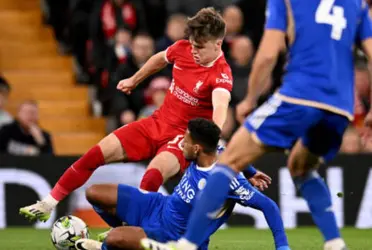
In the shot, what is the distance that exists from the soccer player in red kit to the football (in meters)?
0.21

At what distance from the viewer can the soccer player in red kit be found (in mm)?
8258

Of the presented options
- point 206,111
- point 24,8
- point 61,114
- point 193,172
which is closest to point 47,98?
point 61,114

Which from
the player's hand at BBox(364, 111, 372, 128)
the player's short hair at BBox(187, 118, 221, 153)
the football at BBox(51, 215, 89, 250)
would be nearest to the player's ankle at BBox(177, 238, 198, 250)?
the player's short hair at BBox(187, 118, 221, 153)

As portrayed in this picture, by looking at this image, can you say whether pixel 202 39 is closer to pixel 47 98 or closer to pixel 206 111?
pixel 206 111

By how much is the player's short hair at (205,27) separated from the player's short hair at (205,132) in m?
0.86

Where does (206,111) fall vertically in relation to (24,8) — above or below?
above

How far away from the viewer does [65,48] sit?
15.7 metres

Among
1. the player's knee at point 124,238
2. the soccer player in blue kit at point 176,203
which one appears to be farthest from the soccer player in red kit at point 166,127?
the player's knee at point 124,238

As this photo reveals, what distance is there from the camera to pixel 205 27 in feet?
25.8

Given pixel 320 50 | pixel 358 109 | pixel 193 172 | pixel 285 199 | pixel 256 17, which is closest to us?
pixel 320 50

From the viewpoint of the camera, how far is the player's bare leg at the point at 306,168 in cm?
667

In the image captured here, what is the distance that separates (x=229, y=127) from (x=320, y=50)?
622 centimetres

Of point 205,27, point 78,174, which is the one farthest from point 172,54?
point 78,174

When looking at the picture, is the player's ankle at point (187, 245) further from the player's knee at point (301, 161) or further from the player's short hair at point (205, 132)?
the player's short hair at point (205, 132)
